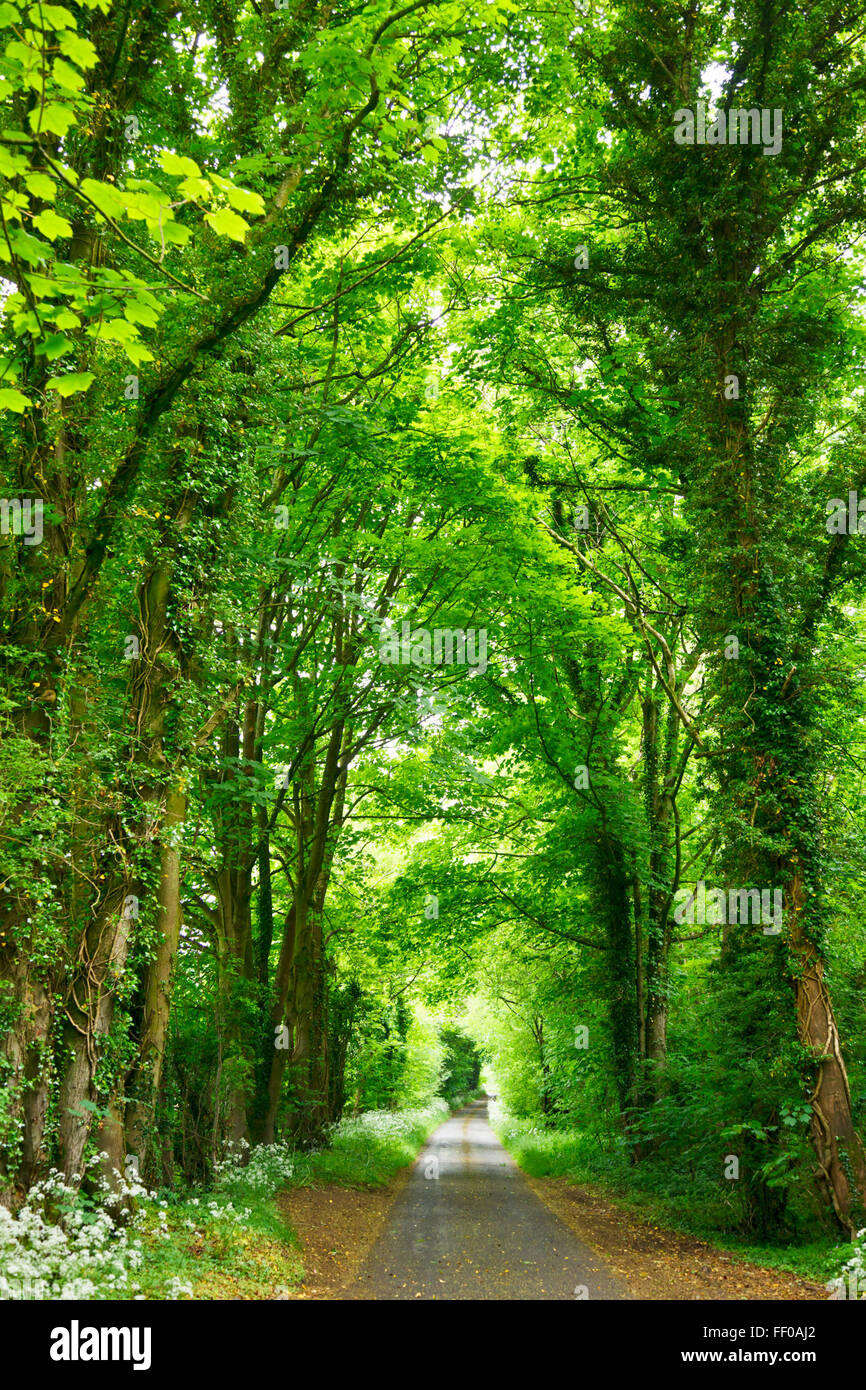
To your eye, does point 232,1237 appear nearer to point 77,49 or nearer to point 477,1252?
point 477,1252

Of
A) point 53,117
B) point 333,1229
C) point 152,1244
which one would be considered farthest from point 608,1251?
point 53,117

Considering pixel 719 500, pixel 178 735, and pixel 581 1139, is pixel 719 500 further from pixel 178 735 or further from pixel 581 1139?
pixel 581 1139

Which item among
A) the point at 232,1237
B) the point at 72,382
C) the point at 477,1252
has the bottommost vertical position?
the point at 477,1252

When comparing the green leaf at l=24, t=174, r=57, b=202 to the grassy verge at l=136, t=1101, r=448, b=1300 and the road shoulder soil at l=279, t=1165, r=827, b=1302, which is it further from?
the road shoulder soil at l=279, t=1165, r=827, b=1302

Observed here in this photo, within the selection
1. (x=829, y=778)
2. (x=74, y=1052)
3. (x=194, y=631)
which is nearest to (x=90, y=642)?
(x=194, y=631)

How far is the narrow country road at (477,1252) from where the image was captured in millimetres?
7504

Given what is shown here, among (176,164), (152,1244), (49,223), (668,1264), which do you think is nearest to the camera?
(176,164)

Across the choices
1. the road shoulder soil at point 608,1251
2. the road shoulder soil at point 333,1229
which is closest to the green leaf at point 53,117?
the road shoulder soil at point 333,1229

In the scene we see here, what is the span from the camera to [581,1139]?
704 inches

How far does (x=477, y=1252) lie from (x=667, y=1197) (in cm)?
391

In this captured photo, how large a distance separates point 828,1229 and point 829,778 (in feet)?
14.8

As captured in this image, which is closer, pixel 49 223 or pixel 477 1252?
pixel 49 223

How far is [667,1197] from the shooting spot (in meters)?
11.8

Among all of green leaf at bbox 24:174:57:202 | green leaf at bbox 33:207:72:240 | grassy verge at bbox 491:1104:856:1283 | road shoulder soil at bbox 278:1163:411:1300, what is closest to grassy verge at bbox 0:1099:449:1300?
road shoulder soil at bbox 278:1163:411:1300
